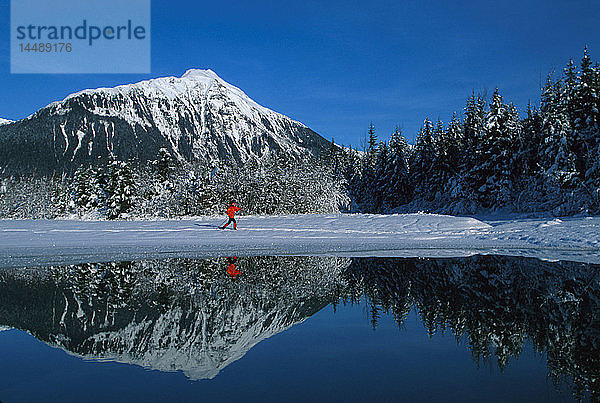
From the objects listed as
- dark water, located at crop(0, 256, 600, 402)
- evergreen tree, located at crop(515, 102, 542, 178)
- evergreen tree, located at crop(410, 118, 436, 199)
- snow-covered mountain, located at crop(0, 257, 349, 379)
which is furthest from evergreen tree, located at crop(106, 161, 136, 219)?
dark water, located at crop(0, 256, 600, 402)

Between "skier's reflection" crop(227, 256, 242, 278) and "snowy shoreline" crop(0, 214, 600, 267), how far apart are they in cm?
148

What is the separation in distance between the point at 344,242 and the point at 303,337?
13.0 m

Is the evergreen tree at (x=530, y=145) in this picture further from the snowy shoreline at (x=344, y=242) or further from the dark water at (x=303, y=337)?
the dark water at (x=303, y=337)

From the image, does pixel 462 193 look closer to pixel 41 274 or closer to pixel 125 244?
pixel 125 244

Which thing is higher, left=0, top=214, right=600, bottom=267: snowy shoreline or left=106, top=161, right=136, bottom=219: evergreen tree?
left=106, top=161, right=136, bottom=219: evergreen tree

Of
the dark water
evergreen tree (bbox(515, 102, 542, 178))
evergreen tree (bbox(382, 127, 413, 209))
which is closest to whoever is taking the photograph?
the dark water

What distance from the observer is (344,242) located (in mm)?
19203

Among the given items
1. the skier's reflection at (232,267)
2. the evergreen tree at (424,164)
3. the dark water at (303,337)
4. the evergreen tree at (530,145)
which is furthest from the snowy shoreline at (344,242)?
the evergreen tree at (424,164)

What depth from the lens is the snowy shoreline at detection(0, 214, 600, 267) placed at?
15992mm

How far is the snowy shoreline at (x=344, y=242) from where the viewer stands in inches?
630

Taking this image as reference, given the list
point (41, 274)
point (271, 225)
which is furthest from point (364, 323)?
point (271, 225)

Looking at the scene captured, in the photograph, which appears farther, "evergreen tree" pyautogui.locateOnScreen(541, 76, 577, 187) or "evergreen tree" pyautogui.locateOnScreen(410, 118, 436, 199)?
"evergreen tree" pyautogui.locateOnScreen(410, 118, 436, 199)

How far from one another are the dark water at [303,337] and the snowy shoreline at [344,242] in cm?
500

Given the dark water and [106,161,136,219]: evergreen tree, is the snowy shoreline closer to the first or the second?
the dark water
